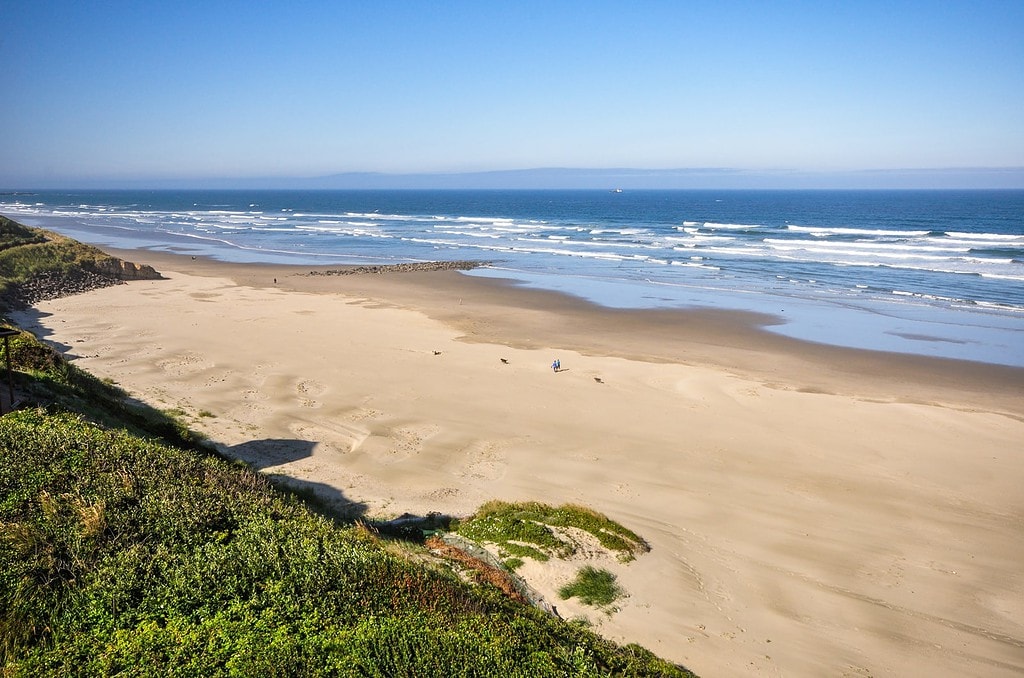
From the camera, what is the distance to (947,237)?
6794 cm

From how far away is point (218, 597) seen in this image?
635 centimetres

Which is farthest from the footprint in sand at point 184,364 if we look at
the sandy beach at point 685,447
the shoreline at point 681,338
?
the shoreline at point 681,338

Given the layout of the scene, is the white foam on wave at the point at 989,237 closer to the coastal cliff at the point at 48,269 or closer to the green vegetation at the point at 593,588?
the green vegetation at the point at 593,588

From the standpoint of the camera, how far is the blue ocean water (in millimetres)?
32219

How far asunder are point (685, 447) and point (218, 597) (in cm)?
1269

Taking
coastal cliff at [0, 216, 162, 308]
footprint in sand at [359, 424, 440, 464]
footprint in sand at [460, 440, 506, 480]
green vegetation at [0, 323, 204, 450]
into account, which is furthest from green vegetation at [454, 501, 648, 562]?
coastal cliff at [0, 216, 162, 308]

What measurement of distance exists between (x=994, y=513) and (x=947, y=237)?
65.2 metres

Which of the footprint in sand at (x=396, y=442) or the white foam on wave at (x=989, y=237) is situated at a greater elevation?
the white foam on wave at (x=989, y=237)

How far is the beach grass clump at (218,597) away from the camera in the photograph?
5758 mm

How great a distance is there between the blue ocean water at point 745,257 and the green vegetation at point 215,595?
2552 centimetres

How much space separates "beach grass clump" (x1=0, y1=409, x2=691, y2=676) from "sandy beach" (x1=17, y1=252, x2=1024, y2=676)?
9.41ft

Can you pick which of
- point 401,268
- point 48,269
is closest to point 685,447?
point 401,268

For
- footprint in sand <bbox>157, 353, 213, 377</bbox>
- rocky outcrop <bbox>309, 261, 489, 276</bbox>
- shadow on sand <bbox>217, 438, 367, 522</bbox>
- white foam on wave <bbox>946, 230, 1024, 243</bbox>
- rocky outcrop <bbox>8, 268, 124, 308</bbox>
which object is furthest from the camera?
white foam on wave <bbox>946, 230, 1024, 243</bbox>

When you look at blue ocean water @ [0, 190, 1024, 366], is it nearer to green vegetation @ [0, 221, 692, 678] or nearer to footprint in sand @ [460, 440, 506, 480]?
footprint in sand @ [460, 440, 506, 480]
